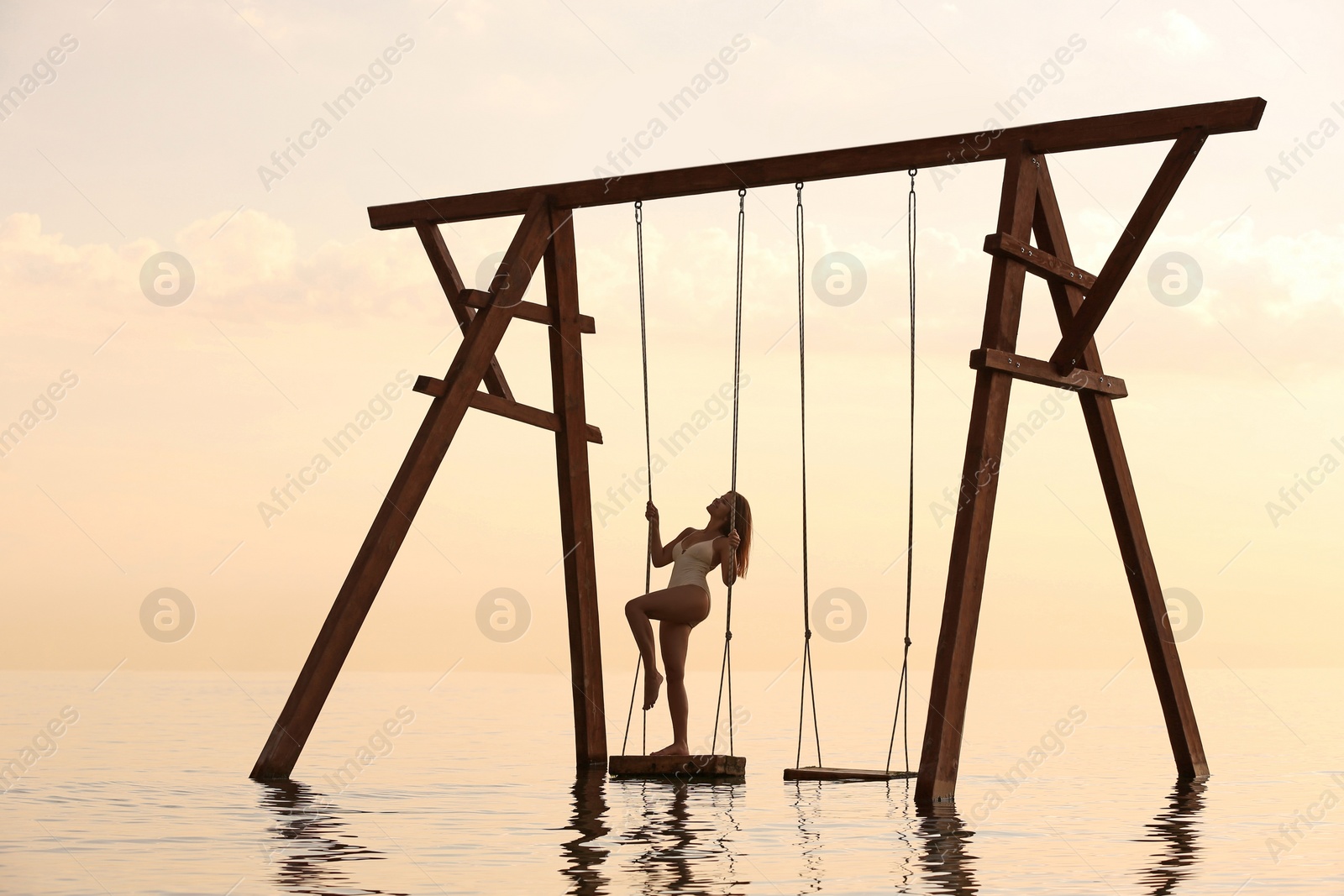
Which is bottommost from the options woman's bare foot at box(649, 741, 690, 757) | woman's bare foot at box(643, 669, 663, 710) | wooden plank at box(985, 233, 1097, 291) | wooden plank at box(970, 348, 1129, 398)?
woman's bare foot at box(649, 741, 690, 757)

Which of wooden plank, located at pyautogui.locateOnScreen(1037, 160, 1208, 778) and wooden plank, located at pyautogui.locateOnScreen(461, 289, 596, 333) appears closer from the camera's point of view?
wooden plank, located at pyautogui.locateOnScreen(1037, 160, 1208, 778)

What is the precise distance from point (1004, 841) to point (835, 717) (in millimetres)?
15478

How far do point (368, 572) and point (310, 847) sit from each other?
3.40m

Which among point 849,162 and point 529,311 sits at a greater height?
point 849,162

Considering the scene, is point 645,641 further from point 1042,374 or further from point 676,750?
point 1042,374

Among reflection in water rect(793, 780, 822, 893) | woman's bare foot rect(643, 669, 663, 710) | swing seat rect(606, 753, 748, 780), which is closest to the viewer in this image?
reflection in water rect(793, 780, 822, 893)

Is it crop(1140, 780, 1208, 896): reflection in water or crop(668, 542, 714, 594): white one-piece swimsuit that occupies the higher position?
crop(668, 542, 714, 594): white one-piece swimsuit

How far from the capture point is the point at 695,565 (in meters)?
11.5

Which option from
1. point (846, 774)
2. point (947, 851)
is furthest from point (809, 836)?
point (846, 774)

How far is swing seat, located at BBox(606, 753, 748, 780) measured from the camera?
11.0m

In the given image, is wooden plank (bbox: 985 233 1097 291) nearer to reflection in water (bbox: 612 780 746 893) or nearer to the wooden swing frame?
the wooden swing frame

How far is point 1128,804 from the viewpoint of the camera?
10.8 metres

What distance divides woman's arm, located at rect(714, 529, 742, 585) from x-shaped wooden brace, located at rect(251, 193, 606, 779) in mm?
1302

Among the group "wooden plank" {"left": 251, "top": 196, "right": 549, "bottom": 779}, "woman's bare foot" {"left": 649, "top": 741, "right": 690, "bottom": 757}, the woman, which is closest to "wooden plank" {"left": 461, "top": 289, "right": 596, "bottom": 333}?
"wooden plank" {"left": 251, "top": 196, "right": 549, "bottom": 779}
